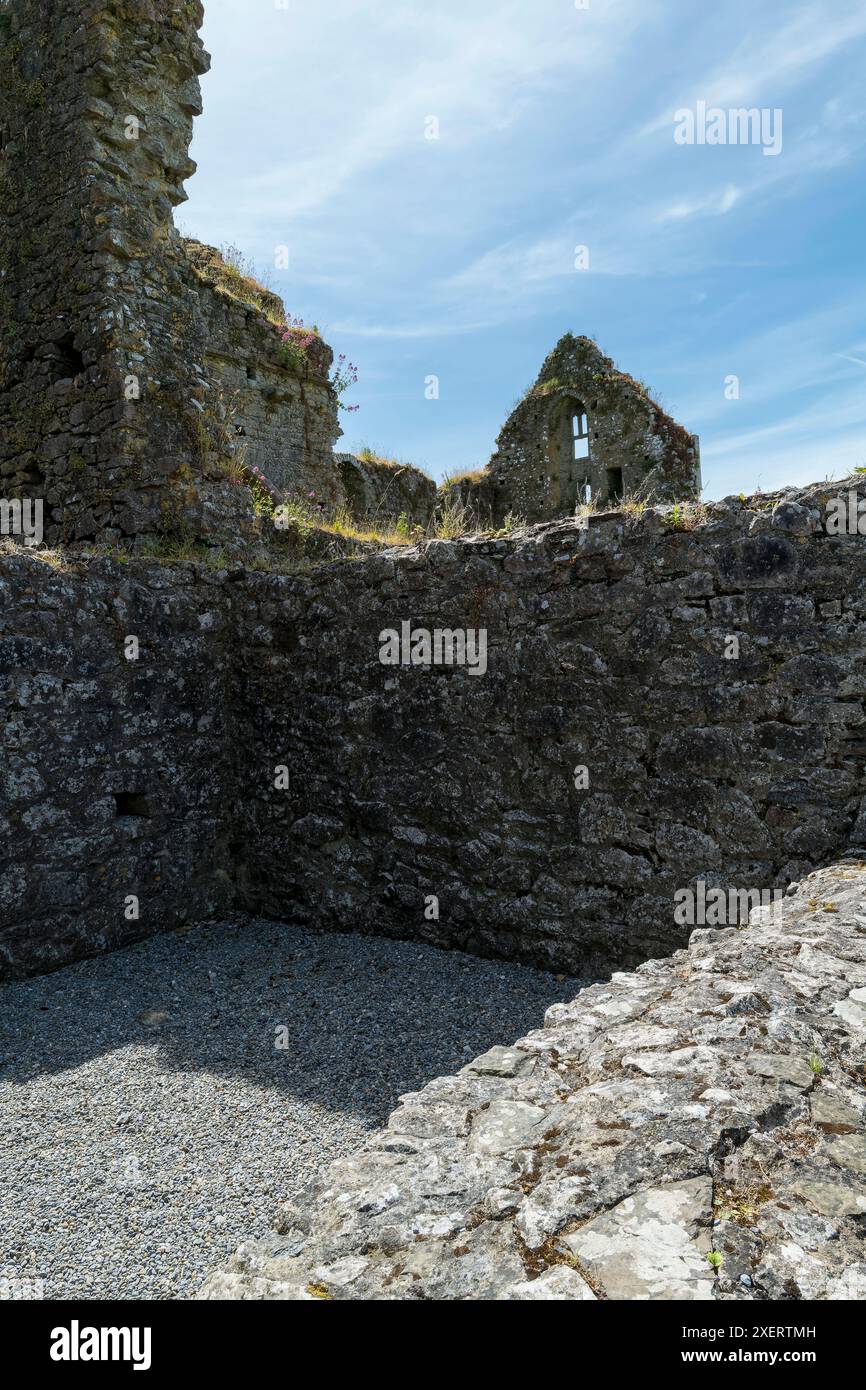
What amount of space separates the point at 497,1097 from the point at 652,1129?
25.7 inches

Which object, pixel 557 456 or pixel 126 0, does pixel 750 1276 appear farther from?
pixel 557 456

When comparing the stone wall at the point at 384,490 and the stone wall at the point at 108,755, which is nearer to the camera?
the stone wall at the point at 108,755

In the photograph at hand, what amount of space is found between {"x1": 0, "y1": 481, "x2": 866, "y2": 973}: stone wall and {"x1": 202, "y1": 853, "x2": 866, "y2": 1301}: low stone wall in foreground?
2.05m

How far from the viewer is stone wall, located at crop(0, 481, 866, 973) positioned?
471cm

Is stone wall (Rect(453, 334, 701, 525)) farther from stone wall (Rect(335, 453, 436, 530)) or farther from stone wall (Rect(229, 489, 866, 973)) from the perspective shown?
stone wall (Rect(229, 489, 866, 973))

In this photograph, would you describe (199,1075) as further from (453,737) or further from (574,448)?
(574,448)

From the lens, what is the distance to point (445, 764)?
19.2 ft

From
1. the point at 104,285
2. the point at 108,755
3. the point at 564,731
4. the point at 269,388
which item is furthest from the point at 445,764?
the point at 269,388

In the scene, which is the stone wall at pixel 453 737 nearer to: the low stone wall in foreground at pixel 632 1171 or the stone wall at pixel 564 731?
the stone wall at pixel 564 731

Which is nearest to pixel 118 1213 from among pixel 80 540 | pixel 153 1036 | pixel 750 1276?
pixel 153 1036

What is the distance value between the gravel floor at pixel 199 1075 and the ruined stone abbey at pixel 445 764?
1.41 feet

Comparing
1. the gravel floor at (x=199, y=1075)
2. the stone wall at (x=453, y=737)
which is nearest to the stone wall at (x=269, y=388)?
the stone wall at (x=453, y=737)

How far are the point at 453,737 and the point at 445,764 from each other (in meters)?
0.19

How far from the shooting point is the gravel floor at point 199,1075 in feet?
10.4
